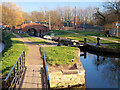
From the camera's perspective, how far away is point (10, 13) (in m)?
37.2

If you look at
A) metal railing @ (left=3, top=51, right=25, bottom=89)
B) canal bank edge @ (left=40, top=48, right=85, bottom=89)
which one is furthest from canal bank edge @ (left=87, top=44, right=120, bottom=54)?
metal railing @ (left=3, top=51, right=25, bottom=89)

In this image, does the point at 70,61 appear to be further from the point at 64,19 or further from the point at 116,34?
the point at 64,19

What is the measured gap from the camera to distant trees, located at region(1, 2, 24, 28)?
36094 millimetres

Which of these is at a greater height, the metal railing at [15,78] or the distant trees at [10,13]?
the distant trees at [10,13]

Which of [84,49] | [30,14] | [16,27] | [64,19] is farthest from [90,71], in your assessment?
[30,14]

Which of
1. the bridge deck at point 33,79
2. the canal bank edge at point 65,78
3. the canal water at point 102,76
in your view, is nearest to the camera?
the bridge deck at point 33,79

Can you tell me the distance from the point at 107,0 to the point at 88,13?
35158mm

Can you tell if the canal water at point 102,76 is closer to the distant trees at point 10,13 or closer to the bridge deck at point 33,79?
the bridge deck at point 33,79

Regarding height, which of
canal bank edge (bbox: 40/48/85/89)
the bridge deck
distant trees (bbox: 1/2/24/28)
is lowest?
canal bank edge (bbox: 40/48/85/89)

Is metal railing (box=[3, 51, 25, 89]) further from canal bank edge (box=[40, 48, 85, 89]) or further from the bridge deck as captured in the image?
canal bank edge (box=[40, 48, 85, 89])

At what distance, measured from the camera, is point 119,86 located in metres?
9.02

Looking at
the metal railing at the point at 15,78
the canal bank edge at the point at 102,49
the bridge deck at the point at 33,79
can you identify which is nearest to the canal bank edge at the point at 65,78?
the bridge deck at the point at 33,79

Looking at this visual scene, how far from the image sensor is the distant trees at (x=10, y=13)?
118 ft

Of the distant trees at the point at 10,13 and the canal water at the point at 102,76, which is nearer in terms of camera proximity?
the canal water at the point at 102,76
